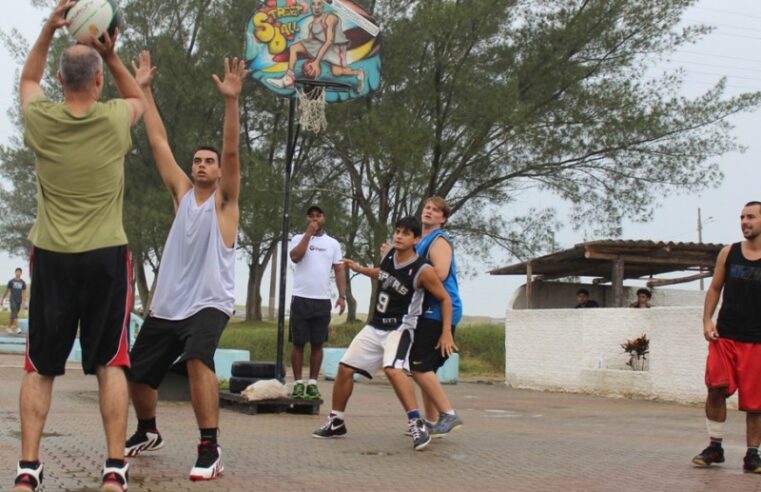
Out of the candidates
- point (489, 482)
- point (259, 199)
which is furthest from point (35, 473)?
point (259, 199)

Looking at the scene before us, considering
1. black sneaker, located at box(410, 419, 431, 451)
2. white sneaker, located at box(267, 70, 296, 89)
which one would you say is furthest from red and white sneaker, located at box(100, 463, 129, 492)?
white sneaker, located at box(267, 70, 296, 89)

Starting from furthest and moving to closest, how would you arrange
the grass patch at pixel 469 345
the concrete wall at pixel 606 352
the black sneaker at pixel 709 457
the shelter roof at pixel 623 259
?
the grass patch at pixel 469 345 < the shelter roof at pixel 623 259 < the concrete wall at pixel 606 352 < the black sneaker at pixel 709 457

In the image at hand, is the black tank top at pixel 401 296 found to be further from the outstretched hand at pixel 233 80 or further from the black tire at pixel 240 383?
the black tire at pixel 240 383

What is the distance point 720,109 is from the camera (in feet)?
101

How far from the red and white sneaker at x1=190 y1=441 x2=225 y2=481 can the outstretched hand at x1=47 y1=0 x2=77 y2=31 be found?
2.37 metres

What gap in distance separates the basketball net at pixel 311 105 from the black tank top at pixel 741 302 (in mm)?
6065

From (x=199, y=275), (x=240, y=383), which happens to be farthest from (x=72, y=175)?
(x=240, y=383)

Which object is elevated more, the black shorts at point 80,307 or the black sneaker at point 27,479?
the black shorts at point 80,307

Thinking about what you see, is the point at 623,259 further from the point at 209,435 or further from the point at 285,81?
the point at 209,435

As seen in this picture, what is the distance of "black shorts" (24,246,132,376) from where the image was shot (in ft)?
17.0

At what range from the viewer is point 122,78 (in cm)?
567

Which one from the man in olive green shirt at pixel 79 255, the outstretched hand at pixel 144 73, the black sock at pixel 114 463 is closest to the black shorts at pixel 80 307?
the man in olive green shirt at pixel 79 255

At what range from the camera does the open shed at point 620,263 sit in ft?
64.9

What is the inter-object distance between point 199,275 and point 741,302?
12.6ft
